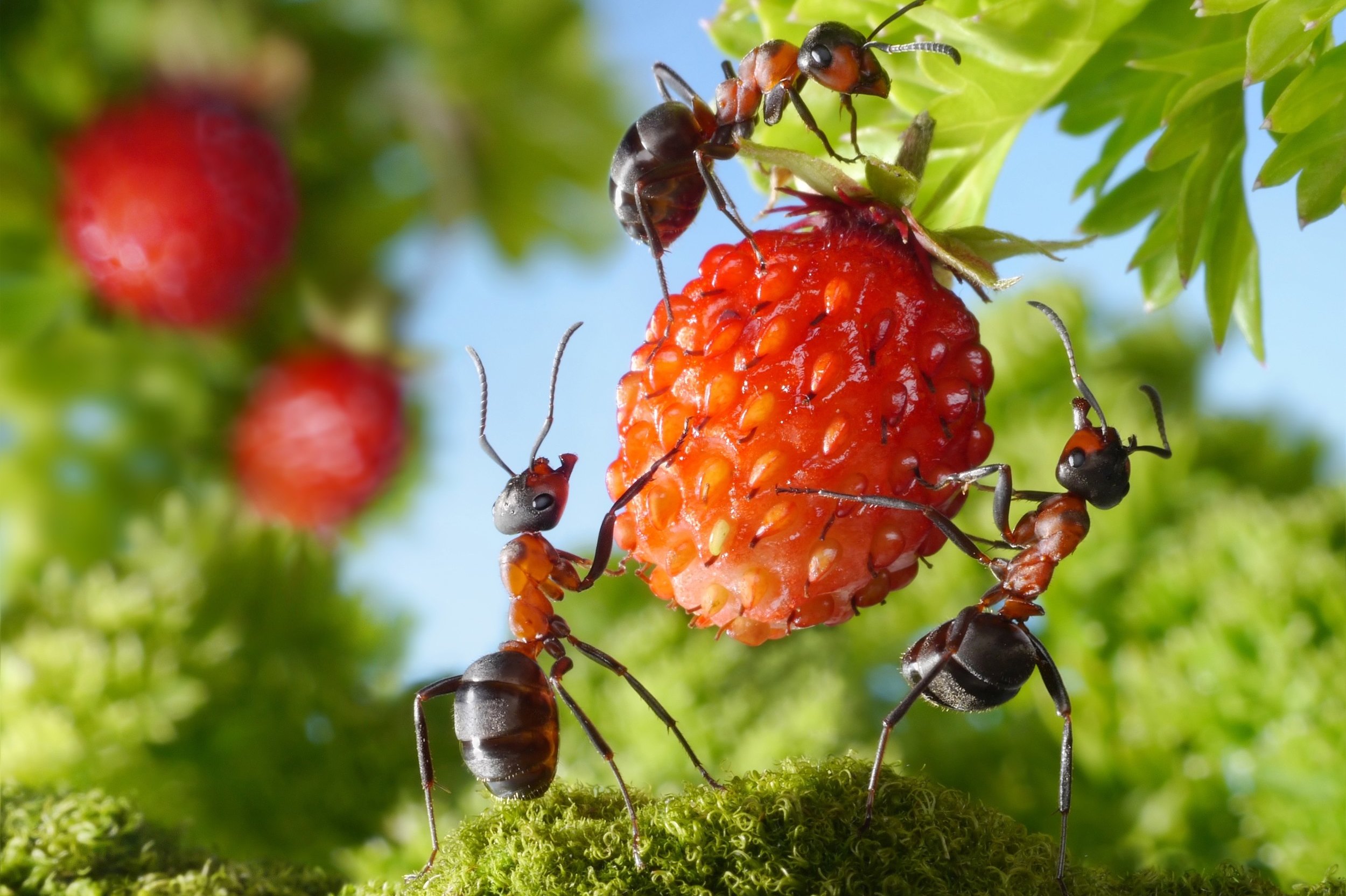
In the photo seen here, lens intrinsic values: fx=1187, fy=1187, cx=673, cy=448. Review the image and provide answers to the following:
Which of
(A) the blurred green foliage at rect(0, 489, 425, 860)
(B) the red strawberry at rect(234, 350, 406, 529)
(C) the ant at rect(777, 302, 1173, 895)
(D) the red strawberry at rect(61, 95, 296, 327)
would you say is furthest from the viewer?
(B) the red strawberry at rect(234, 350, 406, 529)

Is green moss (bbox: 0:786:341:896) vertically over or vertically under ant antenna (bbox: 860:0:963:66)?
under

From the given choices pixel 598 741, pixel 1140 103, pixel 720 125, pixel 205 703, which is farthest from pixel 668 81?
pixel 205 703

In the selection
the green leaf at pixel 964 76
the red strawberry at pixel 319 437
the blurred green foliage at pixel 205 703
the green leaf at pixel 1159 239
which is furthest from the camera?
the red strawberry at pixel 319 437

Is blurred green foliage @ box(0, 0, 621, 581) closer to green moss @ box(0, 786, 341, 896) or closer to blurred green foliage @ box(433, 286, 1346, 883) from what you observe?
blurred green foliage @ box(433, 286, 1346, 883)

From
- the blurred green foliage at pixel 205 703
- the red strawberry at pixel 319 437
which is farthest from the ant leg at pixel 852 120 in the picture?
the red strawberry at pixel 319 437

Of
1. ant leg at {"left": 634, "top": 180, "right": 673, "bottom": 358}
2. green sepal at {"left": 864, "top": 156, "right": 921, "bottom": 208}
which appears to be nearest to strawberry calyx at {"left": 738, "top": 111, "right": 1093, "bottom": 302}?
green sepal at {"left": 864, "top": 156, "right": 921, "bottom": 208}

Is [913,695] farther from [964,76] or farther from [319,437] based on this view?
[319,437]

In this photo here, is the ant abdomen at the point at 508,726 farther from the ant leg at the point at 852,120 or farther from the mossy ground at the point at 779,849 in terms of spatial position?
the ant leg at the point at 852,120
